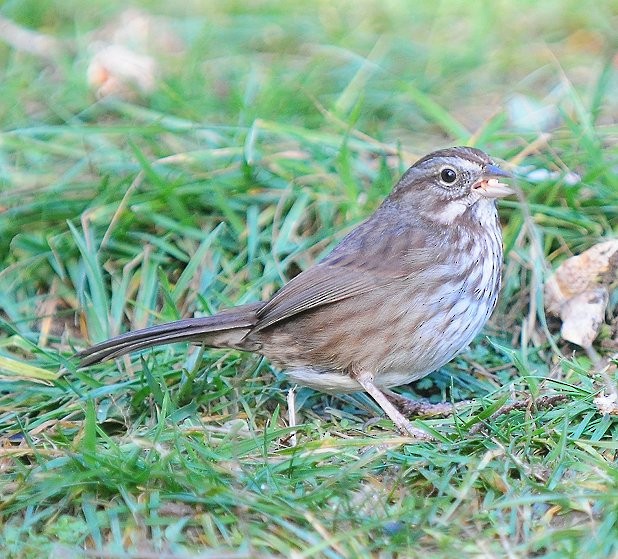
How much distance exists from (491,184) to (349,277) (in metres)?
0.78

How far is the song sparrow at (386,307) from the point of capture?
175 inches

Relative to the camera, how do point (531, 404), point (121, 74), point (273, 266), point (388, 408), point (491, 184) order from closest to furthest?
point (531, 404)
point (388, 408)
point (491, 184)
point (273, 266)
point (121, 74)

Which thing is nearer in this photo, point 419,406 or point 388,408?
point 388,408

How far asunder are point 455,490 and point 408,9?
503cm

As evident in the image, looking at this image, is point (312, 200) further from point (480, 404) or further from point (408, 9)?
point (408, 9)

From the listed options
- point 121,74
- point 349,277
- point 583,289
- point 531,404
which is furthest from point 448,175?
point 121,74

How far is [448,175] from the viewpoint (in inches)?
187

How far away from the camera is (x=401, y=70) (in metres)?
6.99

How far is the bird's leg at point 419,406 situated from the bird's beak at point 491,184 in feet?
3.05

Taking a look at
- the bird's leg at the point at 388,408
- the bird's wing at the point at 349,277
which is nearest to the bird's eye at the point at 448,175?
the bird's wing at the point at 349,277

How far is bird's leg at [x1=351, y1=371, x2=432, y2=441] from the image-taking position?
165 inches

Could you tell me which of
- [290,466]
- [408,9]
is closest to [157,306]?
[290,466]

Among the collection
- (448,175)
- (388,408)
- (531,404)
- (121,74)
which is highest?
(448,175)

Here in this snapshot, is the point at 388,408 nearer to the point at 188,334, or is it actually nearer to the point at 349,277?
the point at 349,277
